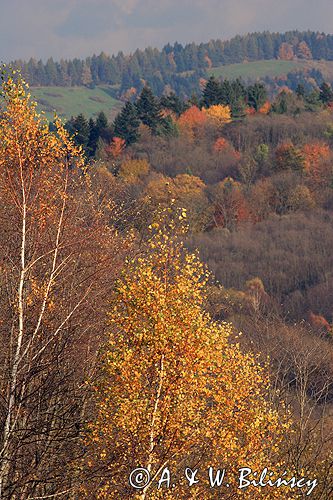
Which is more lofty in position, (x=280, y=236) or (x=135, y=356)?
(x=135, y=356)

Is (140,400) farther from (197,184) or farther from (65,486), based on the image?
(197,184)

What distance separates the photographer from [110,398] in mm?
12156

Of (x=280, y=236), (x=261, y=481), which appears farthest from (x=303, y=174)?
(x=261, y=481)

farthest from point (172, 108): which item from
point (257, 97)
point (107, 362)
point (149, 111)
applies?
point (107, 362)

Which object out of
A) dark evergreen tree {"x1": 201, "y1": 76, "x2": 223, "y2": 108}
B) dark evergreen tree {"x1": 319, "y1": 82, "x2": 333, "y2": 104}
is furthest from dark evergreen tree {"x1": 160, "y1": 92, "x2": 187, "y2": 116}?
dark evergreen tree {"x1": 319, "y1": 82, "x2": 333, "y2": 104}

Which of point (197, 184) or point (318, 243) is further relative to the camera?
point (197, 184)

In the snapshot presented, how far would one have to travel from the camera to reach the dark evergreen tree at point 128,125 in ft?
367

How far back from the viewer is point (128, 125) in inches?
4414

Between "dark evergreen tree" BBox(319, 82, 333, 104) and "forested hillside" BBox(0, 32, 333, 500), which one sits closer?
"forested hillside" BBox(0, 32, 333, 500)

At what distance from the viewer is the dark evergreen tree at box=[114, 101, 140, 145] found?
111819mm

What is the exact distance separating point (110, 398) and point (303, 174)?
9577 centimetres

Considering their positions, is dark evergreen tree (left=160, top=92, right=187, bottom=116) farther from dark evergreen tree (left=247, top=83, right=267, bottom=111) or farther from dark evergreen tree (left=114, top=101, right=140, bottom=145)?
dark evergreen tree (left=114, top=101, right=140, bottom=145)

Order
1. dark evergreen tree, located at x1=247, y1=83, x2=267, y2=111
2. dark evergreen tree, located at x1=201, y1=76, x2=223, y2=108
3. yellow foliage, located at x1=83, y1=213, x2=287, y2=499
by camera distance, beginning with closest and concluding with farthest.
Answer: yellow foliage, located at x1=83, y1=213, x2=287, y2=499, dark evergreen tree, located at x1=201, y1=76, x2=223, y2=108, dark evergreen tree, located at x1=247, y1=83, x2=267, y2=111

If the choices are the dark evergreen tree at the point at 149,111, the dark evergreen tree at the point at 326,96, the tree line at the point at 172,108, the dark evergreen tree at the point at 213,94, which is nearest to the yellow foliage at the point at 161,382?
the tree line at the point at 172,108
